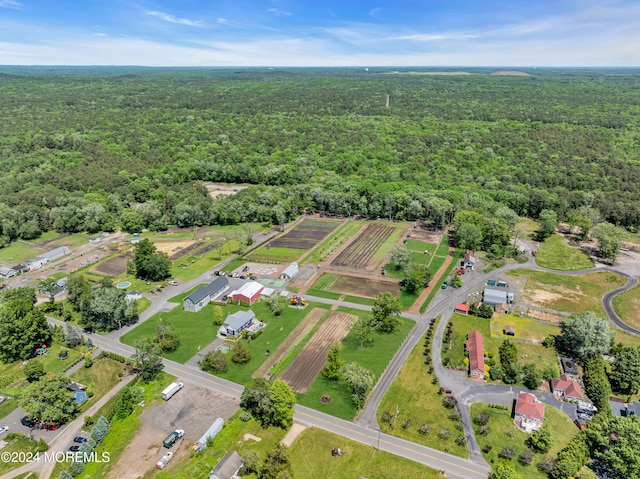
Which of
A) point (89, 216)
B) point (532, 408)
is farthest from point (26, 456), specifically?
point (89, 216)

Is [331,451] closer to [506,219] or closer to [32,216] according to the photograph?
[506,219]

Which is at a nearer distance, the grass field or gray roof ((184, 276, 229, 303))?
gray roof ((184, 276, 229, 303))

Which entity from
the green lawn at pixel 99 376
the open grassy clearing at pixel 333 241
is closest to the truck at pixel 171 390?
the green lawn at pixel 99 376

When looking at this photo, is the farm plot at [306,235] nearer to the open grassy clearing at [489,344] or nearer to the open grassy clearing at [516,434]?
the open grassy clearing at [489,344]

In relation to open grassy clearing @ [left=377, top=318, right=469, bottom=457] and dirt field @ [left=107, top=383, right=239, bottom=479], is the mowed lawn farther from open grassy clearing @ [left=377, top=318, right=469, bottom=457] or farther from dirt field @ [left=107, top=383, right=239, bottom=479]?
dirt field @ [left=107, top=383, right=239, bottom=479]

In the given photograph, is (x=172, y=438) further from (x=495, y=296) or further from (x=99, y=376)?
(x=495, y=296)

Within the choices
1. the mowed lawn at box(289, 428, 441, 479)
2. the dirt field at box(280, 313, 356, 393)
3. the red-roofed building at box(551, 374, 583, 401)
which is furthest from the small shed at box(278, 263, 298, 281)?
the red-roofed building at box(551, 374, 583, 401)
